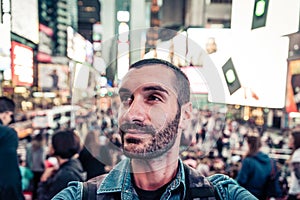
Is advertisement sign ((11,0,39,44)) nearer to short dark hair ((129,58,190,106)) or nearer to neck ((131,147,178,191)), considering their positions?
short dark hair ((129,58,190,106))

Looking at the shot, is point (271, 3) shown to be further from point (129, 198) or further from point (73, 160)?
point (73, 160)

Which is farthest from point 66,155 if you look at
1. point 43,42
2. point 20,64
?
point 43,42

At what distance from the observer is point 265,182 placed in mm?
1983

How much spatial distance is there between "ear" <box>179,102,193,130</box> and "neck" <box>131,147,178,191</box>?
0.08m

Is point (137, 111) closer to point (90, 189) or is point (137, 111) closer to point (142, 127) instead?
point (142, 127)

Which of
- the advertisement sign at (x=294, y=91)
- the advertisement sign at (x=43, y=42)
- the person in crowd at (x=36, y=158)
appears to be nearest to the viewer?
the advertisement sign at (x=294, y=91)

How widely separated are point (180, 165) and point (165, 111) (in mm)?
179

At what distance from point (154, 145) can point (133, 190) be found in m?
0.15

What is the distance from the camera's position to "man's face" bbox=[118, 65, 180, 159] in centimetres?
80

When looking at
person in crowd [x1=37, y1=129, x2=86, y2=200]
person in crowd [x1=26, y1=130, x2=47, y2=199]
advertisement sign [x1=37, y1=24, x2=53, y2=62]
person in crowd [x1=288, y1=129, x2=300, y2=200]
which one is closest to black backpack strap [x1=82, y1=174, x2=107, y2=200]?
person in crowd [x1=37, y1=129, x2=86, y2=200]

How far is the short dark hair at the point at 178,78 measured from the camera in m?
0.83

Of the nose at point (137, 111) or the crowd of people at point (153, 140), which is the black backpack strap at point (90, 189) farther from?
the nose at point (137, 111)

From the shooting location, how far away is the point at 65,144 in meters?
1.52

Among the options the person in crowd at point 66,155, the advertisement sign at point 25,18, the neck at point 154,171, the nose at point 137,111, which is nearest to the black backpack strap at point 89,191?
the neck at point 154,171
